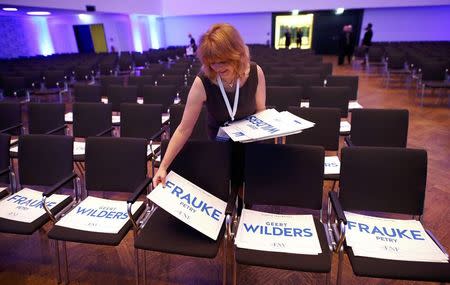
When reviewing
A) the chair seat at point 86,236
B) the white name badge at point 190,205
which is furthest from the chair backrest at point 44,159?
the white name badge at point 190,205

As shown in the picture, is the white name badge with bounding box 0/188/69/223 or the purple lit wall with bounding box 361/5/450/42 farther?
the purple lit wall with bounding box 361/5/450/42

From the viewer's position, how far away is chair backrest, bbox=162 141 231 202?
81.8 inches

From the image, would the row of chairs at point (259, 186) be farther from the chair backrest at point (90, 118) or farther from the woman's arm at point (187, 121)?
the chair backrest at point (90, 118)

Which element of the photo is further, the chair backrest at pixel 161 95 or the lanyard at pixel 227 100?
the chair backrest at pixel 161 95

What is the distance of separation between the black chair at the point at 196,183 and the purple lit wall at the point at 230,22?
16730 millimetres

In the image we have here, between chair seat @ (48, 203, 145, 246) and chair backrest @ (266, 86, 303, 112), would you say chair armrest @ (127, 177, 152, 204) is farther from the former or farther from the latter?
chair backrest @ (266, 86, 303, 112)

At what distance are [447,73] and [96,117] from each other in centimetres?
686

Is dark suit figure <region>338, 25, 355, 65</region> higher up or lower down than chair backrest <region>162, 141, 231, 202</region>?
higher up

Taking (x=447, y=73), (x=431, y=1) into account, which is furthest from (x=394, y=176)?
(x=431, y=1)

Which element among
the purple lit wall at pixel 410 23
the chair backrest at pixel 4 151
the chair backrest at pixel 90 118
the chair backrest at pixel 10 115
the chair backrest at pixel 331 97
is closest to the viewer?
the chair backrest at pixel 4 151

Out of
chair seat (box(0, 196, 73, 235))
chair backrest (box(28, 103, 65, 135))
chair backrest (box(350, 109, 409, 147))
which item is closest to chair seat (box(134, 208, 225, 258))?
chair seat (box(0, 196, 73, 235))

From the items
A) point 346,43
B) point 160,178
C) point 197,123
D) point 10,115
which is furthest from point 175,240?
point 346,43

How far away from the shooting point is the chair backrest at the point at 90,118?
3385 mm

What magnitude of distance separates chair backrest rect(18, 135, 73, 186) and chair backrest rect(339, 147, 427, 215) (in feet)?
6.53
